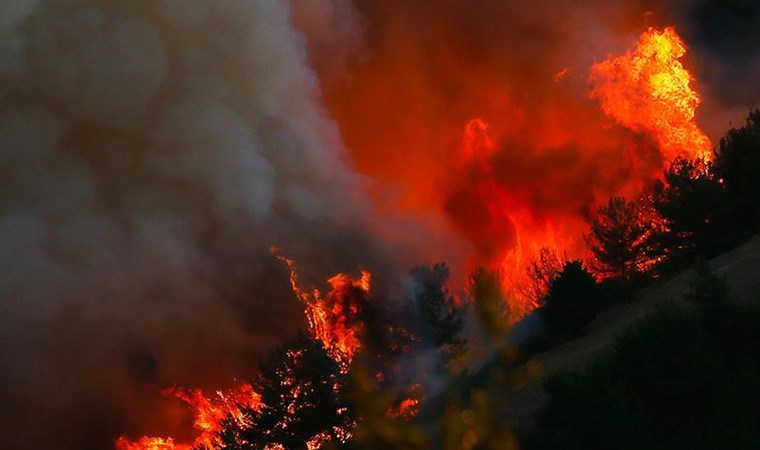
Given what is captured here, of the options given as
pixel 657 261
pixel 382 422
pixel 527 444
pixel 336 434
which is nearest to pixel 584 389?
pixel 527 444

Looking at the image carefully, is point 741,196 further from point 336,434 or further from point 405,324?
point 336,434

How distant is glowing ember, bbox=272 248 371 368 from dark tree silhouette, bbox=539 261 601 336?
27.8 ft

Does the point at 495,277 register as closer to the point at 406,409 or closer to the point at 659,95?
the point at 406,409

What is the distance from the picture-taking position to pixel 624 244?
3856 centimetres

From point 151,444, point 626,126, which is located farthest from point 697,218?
point 626,126

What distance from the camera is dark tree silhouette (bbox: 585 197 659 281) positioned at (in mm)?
37062

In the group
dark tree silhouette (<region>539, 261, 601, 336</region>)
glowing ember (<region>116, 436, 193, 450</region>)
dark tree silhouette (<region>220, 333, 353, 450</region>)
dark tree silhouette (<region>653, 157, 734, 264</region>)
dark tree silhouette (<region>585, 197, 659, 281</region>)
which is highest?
glowing ember (<region>116, 436, 193, 450</region>)

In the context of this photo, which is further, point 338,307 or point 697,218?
point 338,307

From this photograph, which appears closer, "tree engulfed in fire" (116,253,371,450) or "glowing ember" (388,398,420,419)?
"glowing ember" (388,398,420,419)

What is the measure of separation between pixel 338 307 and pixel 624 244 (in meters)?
12.8

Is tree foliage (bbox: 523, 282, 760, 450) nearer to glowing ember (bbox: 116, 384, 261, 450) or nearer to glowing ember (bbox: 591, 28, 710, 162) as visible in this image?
glowing ember (bbox: 116, 384, 261, 450)

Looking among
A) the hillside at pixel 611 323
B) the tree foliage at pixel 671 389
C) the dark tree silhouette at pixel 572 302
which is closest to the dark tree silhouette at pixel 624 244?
the dark tree silhouette at pixel 572 302

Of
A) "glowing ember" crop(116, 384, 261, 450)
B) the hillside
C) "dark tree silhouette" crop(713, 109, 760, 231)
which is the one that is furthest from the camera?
"glowing ember" crop(116, 384, 261, 450)

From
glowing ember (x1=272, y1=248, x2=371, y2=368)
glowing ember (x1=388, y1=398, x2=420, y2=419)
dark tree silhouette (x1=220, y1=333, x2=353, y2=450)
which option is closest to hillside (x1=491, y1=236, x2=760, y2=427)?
glowing ember (x1=388, y1=398, x2=420, y2=419)
